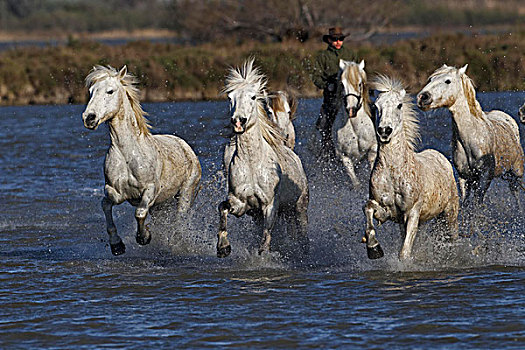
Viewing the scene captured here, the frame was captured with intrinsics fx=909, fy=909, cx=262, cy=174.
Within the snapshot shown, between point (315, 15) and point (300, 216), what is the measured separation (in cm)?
3032

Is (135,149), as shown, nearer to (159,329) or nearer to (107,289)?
(107,289)

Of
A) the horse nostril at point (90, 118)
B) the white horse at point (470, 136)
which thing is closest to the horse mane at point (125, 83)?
the horse nostril at point (90, 118)

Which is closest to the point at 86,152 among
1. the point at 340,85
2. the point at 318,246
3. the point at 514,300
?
the point at 340,85

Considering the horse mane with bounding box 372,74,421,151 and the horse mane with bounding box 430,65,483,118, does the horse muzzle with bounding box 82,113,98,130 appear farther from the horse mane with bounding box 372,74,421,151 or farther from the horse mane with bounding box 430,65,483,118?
the horse mane with bounding box 430,65,483,118

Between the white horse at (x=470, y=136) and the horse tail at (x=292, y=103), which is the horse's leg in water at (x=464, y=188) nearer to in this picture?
the white horse at (x=470, y=136)

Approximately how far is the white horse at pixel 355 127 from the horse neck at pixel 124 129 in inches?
123

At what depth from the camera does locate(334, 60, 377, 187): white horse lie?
11172 millimetres

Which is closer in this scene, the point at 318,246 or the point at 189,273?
the point at 189,273

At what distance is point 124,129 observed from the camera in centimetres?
902

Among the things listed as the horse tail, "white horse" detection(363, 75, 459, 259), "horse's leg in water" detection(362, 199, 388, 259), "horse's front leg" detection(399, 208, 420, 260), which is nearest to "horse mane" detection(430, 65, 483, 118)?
"white horse" detection(363, 75, 459, 259)

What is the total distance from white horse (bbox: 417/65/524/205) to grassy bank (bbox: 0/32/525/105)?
1485cm

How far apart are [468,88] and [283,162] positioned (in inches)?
94.7

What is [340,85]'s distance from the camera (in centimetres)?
1154

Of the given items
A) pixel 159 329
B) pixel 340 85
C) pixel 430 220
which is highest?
pixel 340 85
